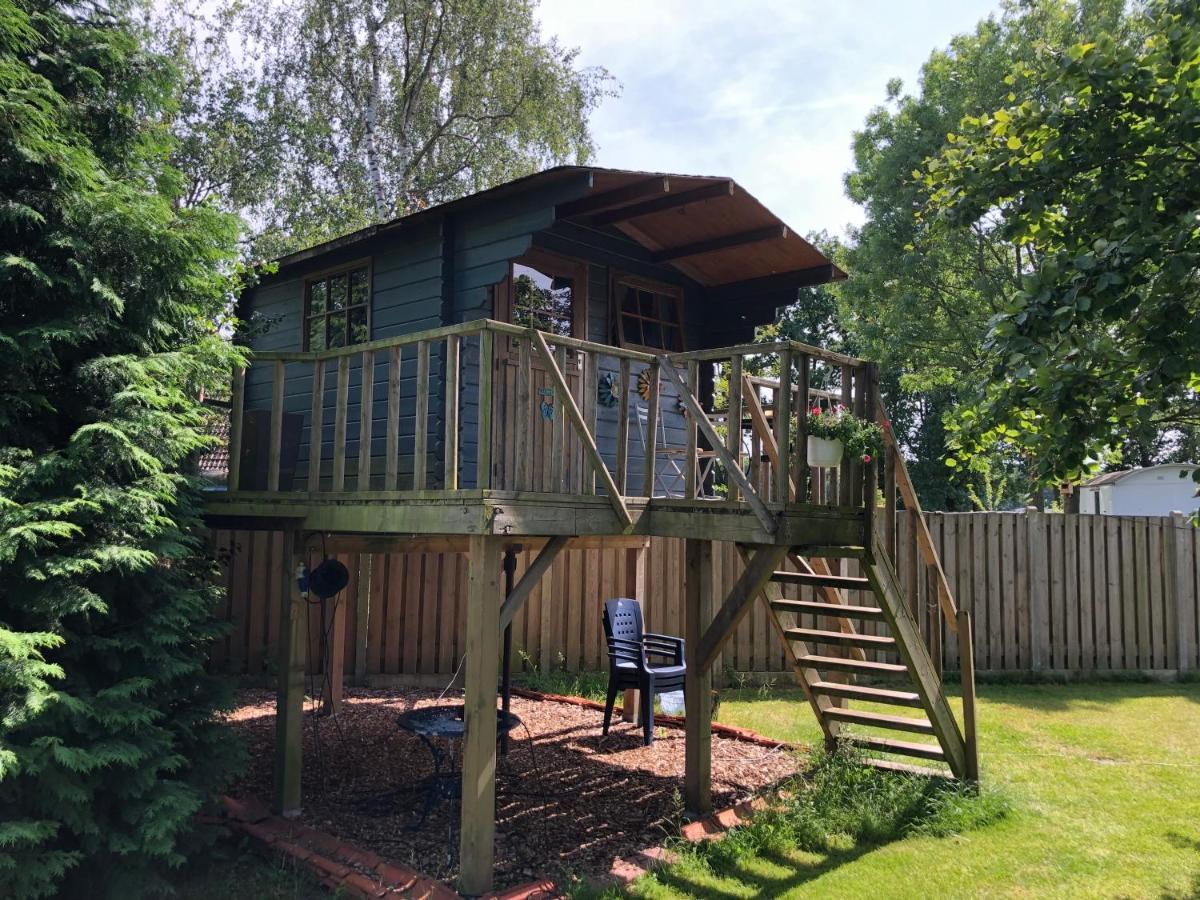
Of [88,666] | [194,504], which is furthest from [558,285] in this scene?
[88,666]

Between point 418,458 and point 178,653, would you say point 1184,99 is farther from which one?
point 178,653

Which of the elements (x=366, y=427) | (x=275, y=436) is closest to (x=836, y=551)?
(x=366, y=427)

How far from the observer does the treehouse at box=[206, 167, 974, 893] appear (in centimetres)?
499

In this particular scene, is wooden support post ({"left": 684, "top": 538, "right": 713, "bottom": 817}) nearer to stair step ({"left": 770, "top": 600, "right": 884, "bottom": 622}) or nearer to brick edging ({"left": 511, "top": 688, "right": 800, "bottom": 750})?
stair step ({"left": 770, "top": 600, "right": 884, "bottom": 622})

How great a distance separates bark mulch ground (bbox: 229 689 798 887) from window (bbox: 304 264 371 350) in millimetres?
3539

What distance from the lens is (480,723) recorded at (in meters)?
4.58

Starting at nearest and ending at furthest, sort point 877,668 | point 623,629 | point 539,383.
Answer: point 877,668, point 539,383, point 623,629

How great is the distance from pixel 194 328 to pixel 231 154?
1428cm

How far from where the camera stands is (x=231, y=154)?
18000 mm

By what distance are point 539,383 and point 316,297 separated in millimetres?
3313

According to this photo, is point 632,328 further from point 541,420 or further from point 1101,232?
point 1101,232

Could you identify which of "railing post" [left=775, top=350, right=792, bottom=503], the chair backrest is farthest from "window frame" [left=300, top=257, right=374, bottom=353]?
"railing post" [left=775, top=350, right=792, bottom=503]

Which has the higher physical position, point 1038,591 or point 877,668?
point 1038,591

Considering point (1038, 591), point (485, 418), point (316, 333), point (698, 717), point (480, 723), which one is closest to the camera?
point (480, 723)
